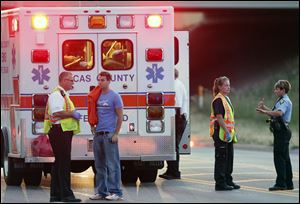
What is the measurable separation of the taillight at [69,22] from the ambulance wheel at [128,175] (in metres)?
2.62

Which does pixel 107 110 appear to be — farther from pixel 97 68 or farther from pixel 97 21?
pixel 97 21

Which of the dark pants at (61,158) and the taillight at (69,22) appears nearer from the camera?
the dark pants at (61,158)

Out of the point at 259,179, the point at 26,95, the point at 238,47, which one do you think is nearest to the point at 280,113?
the point at 259,179

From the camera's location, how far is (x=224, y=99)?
12711 millimetres

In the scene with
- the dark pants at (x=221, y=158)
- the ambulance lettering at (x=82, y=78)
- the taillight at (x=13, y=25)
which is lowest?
the dark pants at (x=221, y=158)

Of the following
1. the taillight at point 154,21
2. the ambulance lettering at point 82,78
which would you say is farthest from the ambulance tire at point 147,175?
the taillight at point 154,21

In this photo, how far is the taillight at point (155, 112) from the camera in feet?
43.3

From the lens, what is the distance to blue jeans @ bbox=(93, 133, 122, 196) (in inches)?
461

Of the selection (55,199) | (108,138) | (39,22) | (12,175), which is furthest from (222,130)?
(12,175)

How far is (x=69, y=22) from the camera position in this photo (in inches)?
517

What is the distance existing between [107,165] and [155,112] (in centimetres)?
176

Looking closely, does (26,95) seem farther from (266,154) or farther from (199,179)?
(266,154)

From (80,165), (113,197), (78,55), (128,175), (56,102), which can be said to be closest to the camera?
(56,102)

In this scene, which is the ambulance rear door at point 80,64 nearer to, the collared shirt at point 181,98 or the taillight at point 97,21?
the taillight at point 97,21
